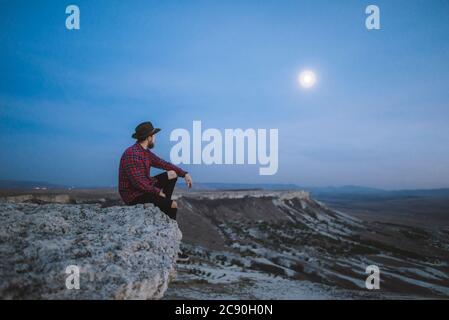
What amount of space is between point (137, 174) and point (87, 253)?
1355 mm

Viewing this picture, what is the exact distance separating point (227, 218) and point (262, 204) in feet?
24.0

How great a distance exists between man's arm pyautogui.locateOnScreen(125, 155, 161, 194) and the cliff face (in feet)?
1.43

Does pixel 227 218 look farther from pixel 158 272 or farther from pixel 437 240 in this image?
pixel 158 272

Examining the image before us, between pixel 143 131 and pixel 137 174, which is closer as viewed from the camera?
pixel 137 174

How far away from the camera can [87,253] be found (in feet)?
11.4

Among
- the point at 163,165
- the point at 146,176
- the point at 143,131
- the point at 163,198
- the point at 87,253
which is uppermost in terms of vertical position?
the point at 143,131

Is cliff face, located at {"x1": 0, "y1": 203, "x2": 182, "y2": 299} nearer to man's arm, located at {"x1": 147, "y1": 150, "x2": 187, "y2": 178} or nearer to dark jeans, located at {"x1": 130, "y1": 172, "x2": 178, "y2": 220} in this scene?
dark jeans, located at {"x1": 130, "y1": 172, "x2": 178, "y2": 220}

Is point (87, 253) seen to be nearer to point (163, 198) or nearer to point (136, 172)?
point (136, 172)

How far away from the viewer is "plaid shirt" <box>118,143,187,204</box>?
4.56 m

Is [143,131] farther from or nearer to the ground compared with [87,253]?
farther from the ground

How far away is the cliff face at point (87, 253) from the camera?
9.82ft

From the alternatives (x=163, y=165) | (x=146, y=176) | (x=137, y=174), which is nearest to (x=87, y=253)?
(x=137, y=174)

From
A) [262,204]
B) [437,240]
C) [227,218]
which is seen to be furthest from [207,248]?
[437,240]
